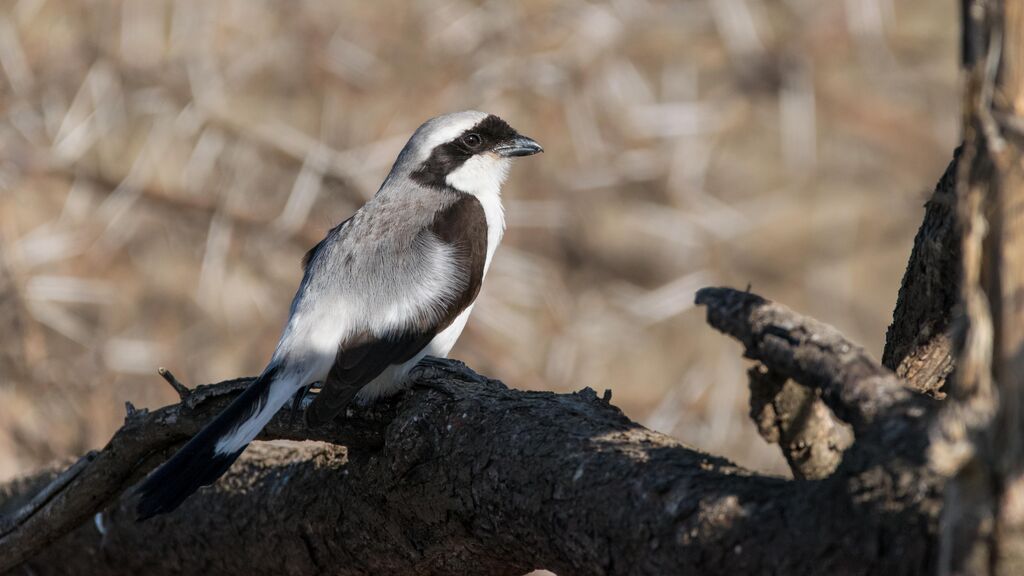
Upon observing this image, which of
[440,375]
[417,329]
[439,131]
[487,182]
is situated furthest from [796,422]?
[439,131]

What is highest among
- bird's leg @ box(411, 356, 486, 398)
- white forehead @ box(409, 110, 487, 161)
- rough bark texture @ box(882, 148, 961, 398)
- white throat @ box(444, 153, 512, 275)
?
white forehead @ box(409, 110, 487, 161)

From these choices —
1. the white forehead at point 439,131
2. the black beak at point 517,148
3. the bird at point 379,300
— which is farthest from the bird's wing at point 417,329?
the black beak at point 517,148

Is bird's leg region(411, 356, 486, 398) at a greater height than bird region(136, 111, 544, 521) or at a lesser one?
lesser

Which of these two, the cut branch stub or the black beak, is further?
the black beak

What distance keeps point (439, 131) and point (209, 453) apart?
74.7 inches

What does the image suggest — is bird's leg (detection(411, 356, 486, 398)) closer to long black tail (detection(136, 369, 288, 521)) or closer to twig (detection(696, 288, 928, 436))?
long black tail (detection(136, 369, 288, 521))

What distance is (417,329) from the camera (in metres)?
3.66

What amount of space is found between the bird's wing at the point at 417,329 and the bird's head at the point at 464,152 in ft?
0.76

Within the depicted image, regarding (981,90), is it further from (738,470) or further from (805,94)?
(805,94)

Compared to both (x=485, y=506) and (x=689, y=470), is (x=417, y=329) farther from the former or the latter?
(x=689, y=470)

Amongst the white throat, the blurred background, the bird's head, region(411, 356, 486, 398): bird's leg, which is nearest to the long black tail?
region(411, 356, 486, 398): bird's leg

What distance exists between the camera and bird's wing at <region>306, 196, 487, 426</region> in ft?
10.5

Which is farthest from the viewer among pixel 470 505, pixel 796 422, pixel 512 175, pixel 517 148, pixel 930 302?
pixel 512 175

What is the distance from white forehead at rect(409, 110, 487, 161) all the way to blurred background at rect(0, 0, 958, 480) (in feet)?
9.11
